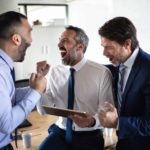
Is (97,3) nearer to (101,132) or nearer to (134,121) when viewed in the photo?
(101,132)

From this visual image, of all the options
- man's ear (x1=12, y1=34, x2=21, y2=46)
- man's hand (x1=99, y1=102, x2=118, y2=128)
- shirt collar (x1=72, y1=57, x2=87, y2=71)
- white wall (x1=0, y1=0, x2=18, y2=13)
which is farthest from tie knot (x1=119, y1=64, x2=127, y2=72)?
white wall (x1=0, y1=0, x2=18, y2=13)

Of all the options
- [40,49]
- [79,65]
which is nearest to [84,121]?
[79,65]

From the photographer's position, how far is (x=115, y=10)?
186 inches

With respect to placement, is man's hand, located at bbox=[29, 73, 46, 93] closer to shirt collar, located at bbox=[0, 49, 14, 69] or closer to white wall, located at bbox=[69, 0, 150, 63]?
shirt collar, located at bbox=[0, 49, 14, 69]

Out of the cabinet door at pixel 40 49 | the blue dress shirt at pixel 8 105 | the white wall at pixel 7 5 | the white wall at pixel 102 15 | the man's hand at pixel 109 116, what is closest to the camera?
the blue dress shirt at pixel 8 105

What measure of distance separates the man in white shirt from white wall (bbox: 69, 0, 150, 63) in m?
2.02

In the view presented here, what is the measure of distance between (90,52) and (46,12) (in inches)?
64.0

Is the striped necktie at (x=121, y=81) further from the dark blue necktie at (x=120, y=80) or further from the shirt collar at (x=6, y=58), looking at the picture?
the shirt collar at (x=6, y=58)

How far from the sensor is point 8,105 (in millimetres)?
1311

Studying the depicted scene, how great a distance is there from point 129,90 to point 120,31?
0.39 m

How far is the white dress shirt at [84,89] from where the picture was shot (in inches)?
83.0

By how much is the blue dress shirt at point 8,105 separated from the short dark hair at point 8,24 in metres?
0.10

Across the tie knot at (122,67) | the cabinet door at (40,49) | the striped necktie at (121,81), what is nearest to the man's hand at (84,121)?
the striped necktie at (121,81)

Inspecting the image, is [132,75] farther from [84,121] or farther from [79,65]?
[79,65]
